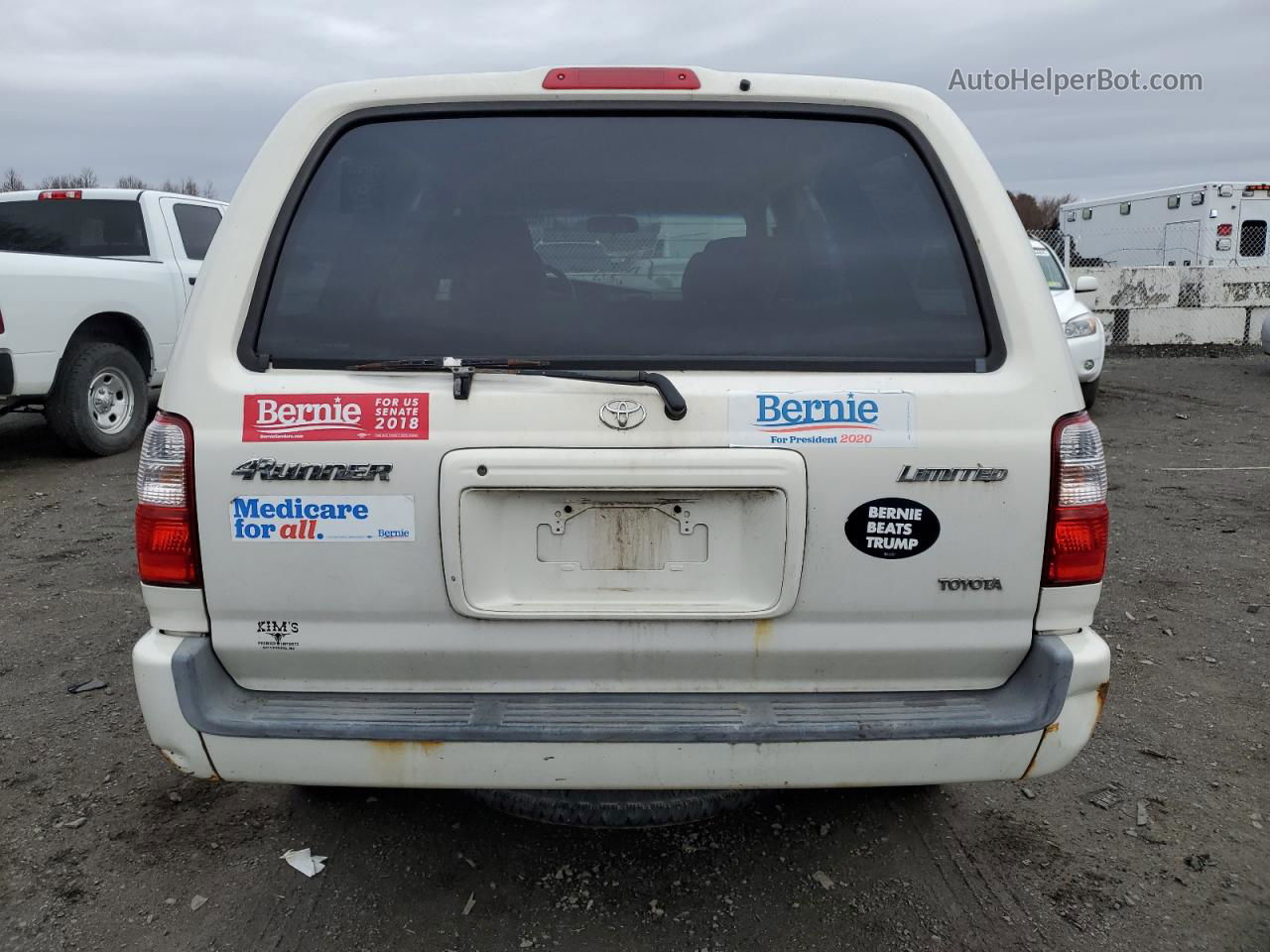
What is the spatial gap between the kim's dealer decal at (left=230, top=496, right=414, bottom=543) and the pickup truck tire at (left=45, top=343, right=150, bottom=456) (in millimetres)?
6100

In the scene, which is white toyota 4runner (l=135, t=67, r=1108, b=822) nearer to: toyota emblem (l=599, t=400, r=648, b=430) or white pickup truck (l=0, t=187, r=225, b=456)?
toyota emblem (l=599, t=400, r=648, b=430)

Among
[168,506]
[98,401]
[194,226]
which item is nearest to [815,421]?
[168,506]

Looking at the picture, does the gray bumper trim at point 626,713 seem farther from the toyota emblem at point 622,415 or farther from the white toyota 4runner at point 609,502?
the toyota emblem at point 622,415

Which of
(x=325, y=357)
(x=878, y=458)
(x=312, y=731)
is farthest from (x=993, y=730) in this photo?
(x=325, y=357)

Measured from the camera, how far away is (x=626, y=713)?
210 cm

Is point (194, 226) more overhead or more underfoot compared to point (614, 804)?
more overhead

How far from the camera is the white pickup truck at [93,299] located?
22.0 ft

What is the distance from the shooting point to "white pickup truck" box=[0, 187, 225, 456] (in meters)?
6.71

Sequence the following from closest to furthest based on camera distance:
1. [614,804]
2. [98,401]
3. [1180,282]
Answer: [614,804], [98,401], [1180,282]

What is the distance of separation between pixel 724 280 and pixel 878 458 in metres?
0.53

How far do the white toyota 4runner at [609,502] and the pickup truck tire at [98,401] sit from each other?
19.3 feet

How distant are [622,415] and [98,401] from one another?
689 centimetres

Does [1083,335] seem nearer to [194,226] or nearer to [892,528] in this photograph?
[194,226]

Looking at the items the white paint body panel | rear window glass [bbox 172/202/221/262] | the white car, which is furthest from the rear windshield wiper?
the white car
